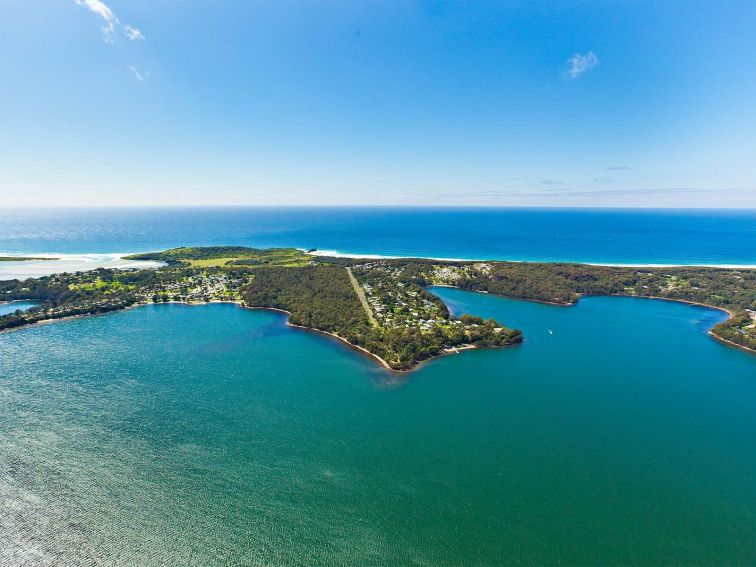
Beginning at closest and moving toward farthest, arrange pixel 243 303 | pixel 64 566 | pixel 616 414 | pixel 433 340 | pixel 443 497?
pixel 64 566 → pixel 443 497 → pixel 616 414 → pixel 433 340 → pixel 243 303

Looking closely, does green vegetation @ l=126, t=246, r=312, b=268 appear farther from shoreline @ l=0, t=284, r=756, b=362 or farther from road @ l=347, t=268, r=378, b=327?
shoreline @ l=0, t=284, r=756, b=362

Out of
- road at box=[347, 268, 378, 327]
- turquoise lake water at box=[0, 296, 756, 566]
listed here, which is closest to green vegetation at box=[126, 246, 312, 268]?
road at box=[347, 268, 378, 327]

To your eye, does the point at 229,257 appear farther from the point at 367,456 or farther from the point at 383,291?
the point at 367,456

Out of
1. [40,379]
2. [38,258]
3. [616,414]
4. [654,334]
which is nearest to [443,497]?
[616,414]

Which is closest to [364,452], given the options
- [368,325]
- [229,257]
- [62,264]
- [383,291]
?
[368,325]

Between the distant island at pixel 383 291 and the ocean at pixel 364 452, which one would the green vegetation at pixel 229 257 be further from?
the ocean at pixel 364 452

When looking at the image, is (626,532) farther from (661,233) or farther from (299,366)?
(661,233)

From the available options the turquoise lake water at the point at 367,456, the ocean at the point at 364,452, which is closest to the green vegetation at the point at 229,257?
the ocean at the point at 364,452
